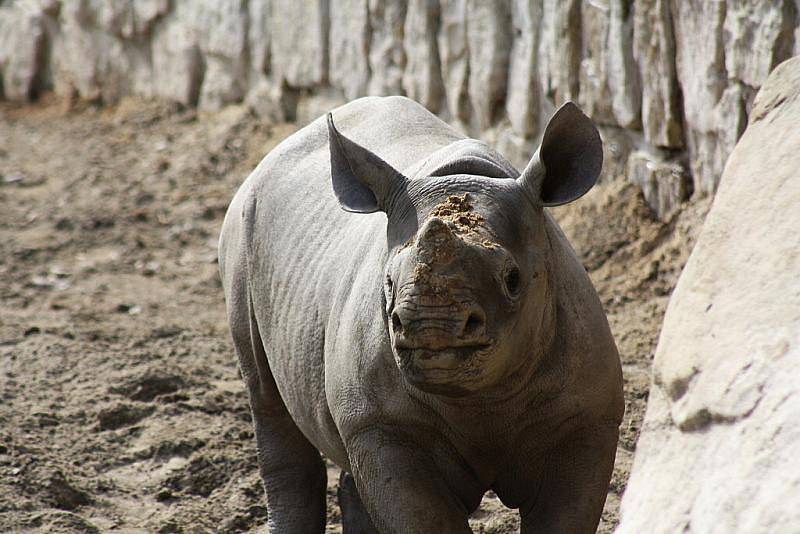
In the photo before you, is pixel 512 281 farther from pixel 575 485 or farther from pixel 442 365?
pixel 575 485

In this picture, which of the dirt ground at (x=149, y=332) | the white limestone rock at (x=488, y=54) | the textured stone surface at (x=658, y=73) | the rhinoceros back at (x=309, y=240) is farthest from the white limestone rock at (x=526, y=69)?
the rhinoceros back at (x=309, y=240)

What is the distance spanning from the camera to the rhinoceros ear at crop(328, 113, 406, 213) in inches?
163

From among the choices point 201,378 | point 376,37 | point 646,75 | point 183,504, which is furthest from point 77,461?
point 376,37

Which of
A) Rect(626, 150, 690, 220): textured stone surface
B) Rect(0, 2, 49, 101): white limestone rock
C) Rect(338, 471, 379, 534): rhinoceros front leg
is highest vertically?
Rect(626, 150, 690, 220): textured stone surface

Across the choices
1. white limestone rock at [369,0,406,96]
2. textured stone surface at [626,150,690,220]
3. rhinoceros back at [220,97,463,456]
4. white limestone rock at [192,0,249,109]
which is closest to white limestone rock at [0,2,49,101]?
white limestone rock at [192,0,249,109]

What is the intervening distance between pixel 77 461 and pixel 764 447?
13.4 feet

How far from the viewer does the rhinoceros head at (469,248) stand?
3529mm

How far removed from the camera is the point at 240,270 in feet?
18.5

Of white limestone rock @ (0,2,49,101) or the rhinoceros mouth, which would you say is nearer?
the rhinoceros mouth

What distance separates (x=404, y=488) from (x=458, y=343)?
2.50 feet

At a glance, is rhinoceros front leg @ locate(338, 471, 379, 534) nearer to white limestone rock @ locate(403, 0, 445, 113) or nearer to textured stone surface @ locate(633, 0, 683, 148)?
textured stone surface @ locate(633, 0, 683, 148)

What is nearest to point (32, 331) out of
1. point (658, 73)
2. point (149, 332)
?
point (149, 332)

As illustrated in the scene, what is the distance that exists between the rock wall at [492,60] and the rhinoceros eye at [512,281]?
115 inches

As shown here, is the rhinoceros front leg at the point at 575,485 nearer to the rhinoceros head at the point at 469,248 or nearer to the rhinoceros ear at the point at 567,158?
the rhinoceros head at the point at 469,248
